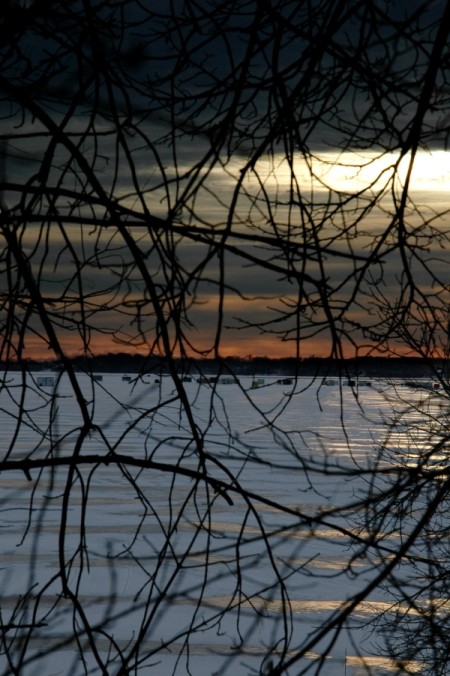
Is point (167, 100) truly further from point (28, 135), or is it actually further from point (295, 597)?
point (295, 597)

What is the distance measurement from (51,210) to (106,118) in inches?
11.6

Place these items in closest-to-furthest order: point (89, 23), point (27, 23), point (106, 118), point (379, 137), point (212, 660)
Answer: point (89, 23), point (27, 23), point (106, 118), point (379, 137), point (212, 660)

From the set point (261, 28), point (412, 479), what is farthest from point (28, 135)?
point (412, 479)

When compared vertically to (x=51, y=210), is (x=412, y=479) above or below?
below

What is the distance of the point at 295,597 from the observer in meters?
15.8

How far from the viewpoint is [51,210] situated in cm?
208

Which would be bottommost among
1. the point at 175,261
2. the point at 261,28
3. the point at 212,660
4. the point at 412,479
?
the point at 212,660

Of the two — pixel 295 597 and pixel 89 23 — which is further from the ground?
pixel 89 23

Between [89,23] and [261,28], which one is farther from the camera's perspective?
[261,28]

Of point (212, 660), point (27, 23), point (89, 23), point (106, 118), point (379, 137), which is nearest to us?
point (89, 23)

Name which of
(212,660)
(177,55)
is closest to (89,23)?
(177,55)

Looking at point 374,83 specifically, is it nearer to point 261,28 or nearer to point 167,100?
point 261,28

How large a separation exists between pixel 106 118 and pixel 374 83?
671mm

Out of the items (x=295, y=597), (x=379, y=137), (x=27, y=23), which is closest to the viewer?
(x=27, y=23)
